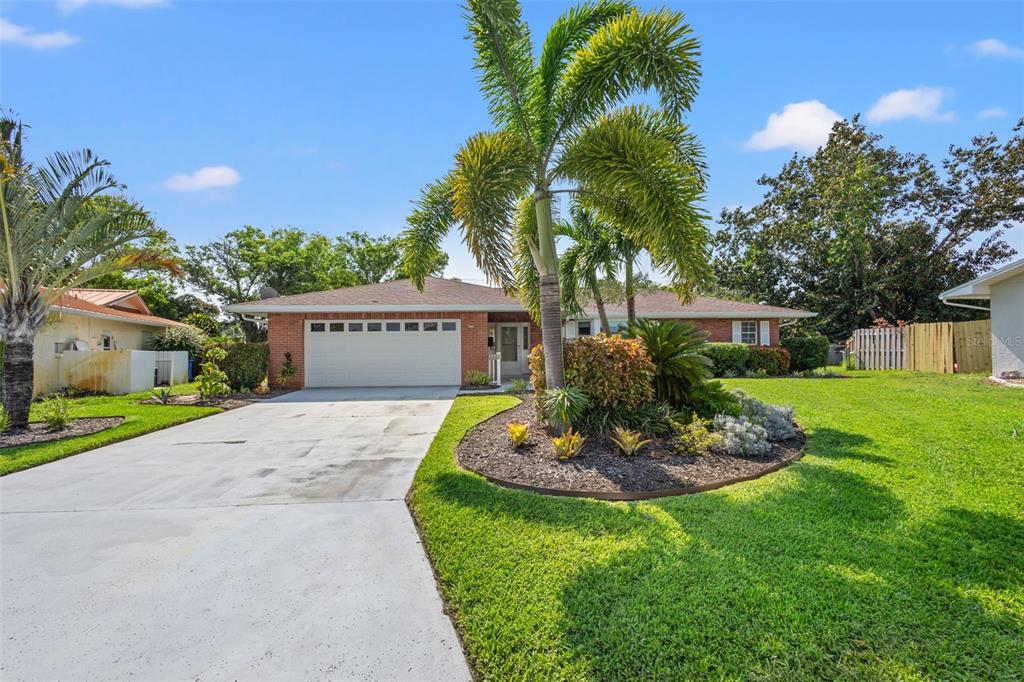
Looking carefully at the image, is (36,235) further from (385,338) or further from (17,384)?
(385,338)

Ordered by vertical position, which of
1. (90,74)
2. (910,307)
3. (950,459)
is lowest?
(950,459)

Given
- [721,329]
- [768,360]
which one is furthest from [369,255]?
[768,360]

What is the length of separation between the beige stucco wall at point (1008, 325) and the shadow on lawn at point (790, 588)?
478 inches

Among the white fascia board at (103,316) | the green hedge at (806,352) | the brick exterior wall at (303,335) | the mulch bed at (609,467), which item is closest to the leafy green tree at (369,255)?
the white fascia board at (103,316)

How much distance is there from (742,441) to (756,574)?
306 cm

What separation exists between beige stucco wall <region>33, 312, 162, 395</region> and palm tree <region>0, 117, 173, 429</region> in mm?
4259

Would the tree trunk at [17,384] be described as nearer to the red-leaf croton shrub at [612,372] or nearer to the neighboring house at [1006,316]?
the red-leaf croton shrub at [612,372]

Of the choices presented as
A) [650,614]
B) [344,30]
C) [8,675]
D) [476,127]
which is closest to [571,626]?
[650,614]

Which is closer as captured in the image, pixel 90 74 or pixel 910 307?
pixel 90 74

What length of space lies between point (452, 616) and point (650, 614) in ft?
3.76

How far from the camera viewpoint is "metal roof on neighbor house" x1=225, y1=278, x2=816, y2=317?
47.9 feet

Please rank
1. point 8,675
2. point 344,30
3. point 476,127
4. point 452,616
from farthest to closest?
point 344,30 → point 476,127 → point 452,616 → point 8,675

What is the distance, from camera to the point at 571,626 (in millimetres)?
2596

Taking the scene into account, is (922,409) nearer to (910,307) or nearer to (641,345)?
(641,345)
